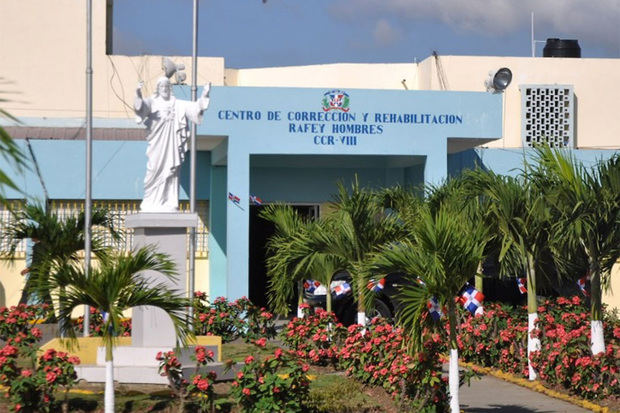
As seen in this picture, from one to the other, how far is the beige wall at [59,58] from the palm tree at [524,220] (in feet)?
50.4

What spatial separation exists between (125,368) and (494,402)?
4266mm

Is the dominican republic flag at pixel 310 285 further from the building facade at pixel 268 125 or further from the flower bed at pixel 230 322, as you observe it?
the flower bed at pixel 230 322

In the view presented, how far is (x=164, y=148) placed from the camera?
13039 millimetres

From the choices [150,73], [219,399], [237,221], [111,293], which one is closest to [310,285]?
[237,221]

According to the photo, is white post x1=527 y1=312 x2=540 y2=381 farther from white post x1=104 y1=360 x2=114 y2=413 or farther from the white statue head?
white post x1=104 y1=360 x2=114 y2=413

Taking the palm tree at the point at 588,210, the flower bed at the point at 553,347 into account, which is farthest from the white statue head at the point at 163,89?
the flower bed at the point at 553,347

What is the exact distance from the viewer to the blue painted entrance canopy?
19.7m

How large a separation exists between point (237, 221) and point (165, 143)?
22.8 ft

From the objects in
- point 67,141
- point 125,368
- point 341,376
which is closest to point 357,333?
point 341,376

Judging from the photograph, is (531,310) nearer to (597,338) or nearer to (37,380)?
(597,338)

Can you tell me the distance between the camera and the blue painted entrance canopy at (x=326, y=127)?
1966cm

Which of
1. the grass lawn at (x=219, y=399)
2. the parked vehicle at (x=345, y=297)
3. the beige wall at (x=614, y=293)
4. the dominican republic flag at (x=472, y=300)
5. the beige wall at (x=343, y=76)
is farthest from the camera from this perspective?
the beige wall at (x=343, y=76)

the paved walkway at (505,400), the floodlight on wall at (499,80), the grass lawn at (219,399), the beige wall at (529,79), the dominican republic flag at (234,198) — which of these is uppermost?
the beige wall at (529,79)

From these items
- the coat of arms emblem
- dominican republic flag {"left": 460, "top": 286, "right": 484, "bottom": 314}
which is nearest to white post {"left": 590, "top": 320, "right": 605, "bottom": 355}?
dominican republic flag {"left": 460, "top": 286, "right": 484, "bottom": 314}
